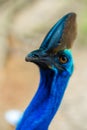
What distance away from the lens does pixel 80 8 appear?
5691 millimetres

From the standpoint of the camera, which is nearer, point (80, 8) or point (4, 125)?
point (4, 125)

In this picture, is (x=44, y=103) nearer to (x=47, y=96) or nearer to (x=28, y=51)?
(x=47, y=96)

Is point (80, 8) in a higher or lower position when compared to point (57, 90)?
higher

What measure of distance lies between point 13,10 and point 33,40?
1.42 ft

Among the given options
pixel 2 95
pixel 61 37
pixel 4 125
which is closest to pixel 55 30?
pixel 61 37

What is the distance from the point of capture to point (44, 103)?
277 centimetres

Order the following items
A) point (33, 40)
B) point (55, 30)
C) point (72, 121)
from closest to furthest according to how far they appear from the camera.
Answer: point (55, 30) → point (72, 121) → point (33, 40)

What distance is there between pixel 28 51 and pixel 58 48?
266 centimetres

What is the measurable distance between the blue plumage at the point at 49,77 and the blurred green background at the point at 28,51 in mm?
1541

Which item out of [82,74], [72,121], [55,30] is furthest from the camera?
[82,74]

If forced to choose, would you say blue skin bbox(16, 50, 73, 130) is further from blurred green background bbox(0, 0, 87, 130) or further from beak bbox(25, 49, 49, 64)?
blurred green background bbox(0, 0, 87, 130)

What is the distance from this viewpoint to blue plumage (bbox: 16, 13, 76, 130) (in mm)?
2668

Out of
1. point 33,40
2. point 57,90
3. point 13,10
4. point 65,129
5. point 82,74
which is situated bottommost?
point 57,90

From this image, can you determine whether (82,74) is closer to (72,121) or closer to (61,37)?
(72,121)
